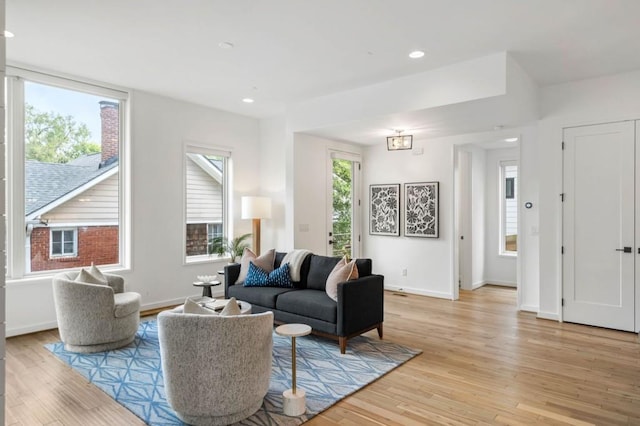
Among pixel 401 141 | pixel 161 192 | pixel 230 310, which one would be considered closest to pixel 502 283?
pixel 401 141

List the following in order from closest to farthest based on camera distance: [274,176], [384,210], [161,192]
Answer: [161,192] < [274,176] < [384,210]

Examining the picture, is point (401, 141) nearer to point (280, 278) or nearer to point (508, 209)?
point (280, 278)

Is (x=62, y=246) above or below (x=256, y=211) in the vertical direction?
below

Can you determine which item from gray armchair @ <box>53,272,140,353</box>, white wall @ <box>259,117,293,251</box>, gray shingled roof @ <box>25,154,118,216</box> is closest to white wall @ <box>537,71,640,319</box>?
white wall @ <box>259,117,293,251</box>

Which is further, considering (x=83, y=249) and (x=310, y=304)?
(x=83, y=249)

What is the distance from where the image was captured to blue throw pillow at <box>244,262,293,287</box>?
4.71m

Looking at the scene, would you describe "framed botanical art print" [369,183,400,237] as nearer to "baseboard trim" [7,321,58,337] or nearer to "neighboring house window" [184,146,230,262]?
"neighboring house window" [184,146,230,262]

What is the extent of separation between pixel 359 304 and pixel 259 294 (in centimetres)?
123

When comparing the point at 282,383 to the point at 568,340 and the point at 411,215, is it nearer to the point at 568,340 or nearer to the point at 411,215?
the point at 568,340

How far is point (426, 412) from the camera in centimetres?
278

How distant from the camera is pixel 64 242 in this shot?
493cm

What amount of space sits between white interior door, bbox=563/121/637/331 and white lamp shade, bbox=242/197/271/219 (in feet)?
13.7

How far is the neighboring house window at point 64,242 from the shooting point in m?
4.84

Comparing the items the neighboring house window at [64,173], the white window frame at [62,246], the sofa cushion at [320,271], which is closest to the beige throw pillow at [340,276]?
the sofa cushion at [320,271]
